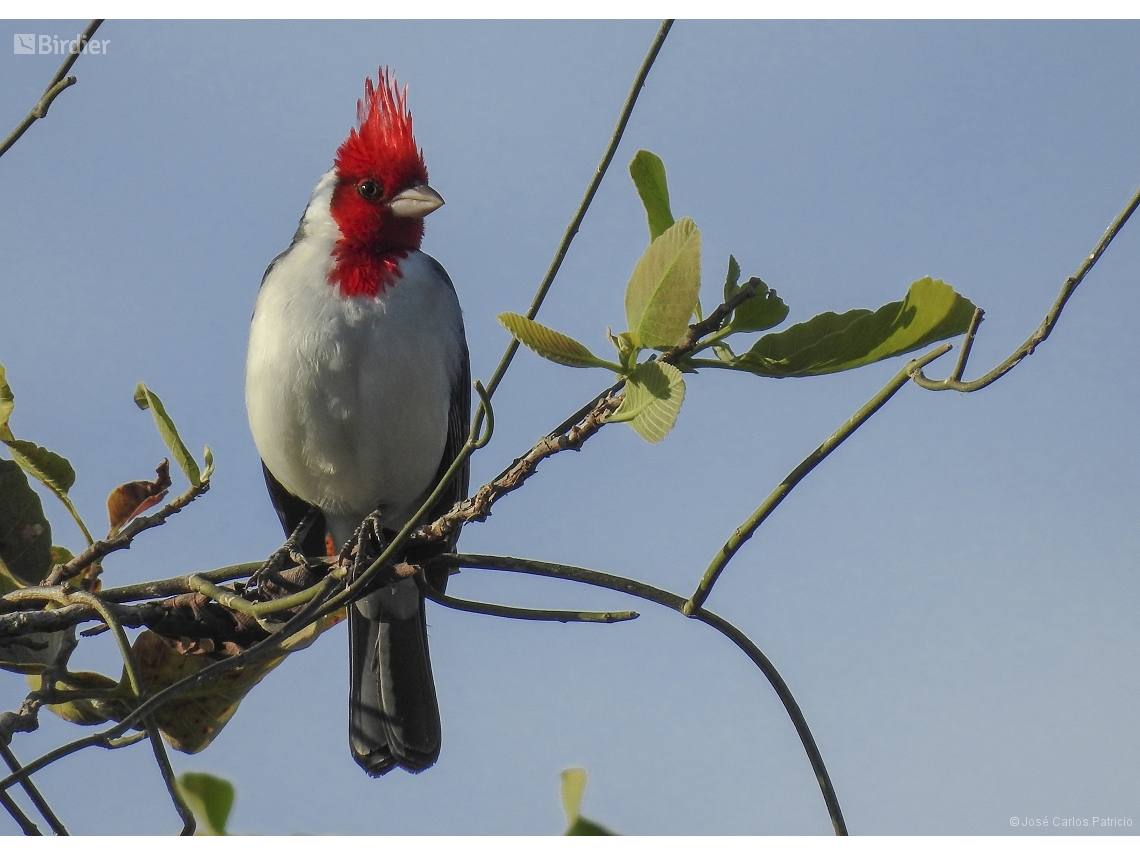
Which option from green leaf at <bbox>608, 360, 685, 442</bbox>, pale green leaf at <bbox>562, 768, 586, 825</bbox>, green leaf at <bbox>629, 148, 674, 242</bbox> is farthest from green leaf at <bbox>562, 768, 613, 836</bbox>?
green leaf at <bbox>629, 148, 674, 242</bbox>

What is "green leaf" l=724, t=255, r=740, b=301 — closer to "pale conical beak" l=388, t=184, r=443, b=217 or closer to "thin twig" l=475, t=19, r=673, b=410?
"thin twig" l=475, t=19, r=673, b=410

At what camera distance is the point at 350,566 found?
2.21 m

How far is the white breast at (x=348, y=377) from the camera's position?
3.59 metres

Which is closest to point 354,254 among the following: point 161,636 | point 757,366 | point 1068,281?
point 161,636

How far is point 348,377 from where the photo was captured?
359 centimetres

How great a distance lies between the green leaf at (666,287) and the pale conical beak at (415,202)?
8.21ft

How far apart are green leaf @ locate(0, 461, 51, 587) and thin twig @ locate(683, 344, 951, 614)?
1.36 m

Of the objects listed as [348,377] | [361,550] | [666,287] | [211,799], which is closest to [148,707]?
[211,799]

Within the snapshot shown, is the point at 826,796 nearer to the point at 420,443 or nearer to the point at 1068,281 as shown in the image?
the point at 1068,281

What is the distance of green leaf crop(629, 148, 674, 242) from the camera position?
5.06ft

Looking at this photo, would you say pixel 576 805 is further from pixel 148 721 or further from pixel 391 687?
pixel 391 687

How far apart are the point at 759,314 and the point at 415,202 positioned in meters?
2.51

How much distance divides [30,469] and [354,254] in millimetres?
1702

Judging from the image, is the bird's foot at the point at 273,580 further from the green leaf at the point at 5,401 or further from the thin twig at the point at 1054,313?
the thin twig at the point at 1054,313
